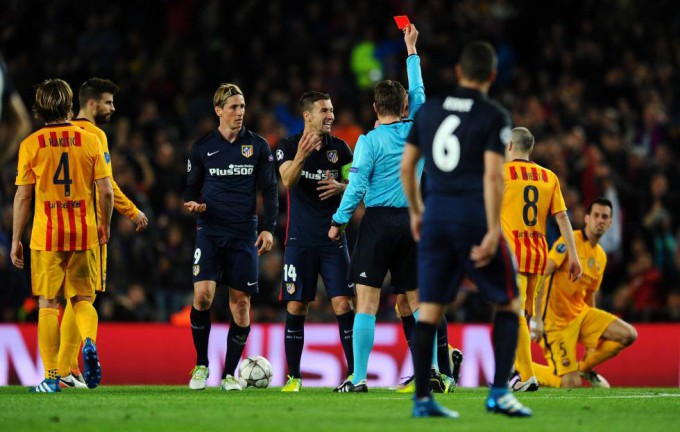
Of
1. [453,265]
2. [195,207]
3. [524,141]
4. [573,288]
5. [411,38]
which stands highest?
[411,38]

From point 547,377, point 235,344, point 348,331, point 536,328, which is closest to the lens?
point 348,331

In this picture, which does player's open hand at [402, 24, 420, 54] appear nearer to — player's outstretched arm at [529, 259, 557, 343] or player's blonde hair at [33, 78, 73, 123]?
player's outstretched arm at [529, 259, 557, 343]

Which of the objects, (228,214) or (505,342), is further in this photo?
(228,214)

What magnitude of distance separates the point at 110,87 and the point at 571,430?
610 centimetres

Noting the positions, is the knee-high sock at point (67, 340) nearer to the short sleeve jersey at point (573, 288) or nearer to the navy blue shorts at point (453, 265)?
the navy blue shorts at point (453, 265)

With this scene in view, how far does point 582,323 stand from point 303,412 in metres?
6.01

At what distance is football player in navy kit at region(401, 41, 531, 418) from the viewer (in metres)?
7.77

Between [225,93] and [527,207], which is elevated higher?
[225,93]

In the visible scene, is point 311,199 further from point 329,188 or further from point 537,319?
point 537,319

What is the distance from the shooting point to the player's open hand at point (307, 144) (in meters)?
10.6

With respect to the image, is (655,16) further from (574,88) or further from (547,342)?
(547,342)

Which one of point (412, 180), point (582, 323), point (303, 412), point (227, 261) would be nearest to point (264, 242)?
point (227, 261)

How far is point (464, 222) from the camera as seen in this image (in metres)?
7.77

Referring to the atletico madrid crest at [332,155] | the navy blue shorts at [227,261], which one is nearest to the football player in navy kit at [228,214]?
the navy blue shorts at [227,261]
